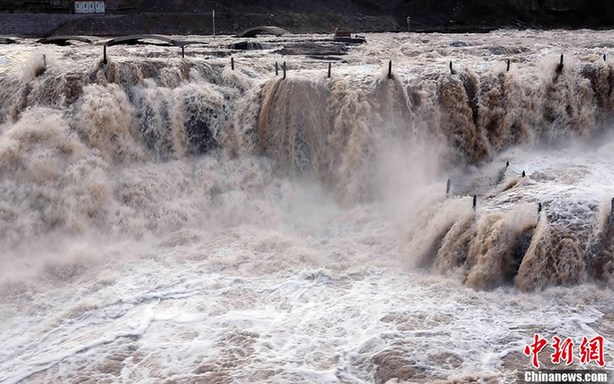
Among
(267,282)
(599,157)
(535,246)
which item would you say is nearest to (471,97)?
(599,157)

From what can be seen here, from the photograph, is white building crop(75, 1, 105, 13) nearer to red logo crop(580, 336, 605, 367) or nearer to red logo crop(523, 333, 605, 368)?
red logo crop(523, 333, 605, 368)

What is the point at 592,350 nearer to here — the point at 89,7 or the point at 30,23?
the point at 30,23

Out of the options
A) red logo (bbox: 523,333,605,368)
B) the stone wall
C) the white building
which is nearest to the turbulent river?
red logo (bbox: 523,333,605,368)

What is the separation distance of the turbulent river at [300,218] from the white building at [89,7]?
60.4 ft

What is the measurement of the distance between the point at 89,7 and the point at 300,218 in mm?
27207

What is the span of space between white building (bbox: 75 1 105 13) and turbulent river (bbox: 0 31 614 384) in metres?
18.4

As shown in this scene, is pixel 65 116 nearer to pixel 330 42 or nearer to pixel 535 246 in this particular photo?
pixel 535 246

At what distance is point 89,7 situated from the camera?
121 ft

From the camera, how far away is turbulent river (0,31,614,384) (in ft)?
33.0

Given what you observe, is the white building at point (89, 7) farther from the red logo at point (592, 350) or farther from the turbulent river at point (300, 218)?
the red logo at point (592, 350)

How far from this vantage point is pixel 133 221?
14.1 m

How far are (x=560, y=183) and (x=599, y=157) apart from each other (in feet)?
10.7

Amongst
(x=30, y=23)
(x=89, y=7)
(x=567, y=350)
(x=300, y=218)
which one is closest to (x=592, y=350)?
(x=567, y=350)

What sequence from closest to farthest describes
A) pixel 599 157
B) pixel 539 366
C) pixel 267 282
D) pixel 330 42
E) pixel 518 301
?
pixel 539 366 < pixel 518 301 < pixel 267 282 < pixel 599 157 < pixel 330 42
